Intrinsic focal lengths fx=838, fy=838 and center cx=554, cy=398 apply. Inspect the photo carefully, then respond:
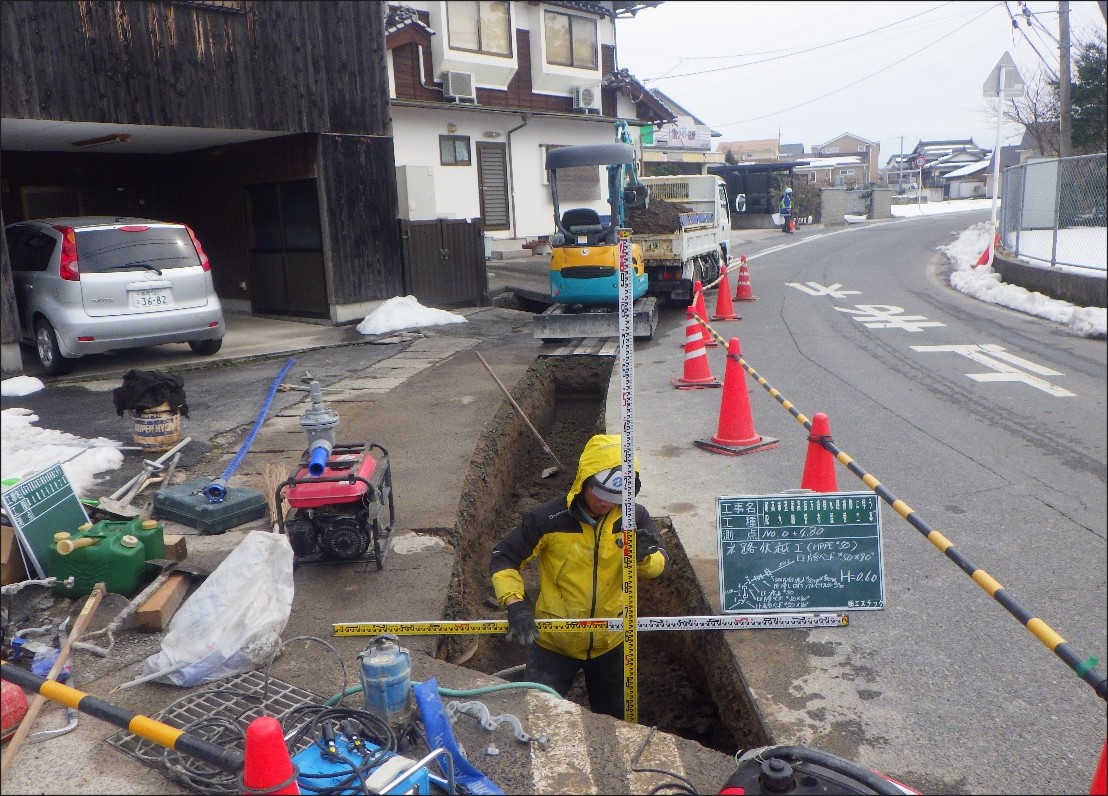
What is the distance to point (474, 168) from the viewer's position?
21.4 m

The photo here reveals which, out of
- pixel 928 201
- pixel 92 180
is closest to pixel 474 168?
pixel 92 180

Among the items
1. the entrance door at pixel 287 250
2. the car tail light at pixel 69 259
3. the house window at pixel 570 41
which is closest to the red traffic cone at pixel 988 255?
the house window at pixel 570 41

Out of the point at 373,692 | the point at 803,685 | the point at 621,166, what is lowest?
the point at 803,685

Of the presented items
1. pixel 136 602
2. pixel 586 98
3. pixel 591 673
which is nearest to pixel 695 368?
pixel 591 673

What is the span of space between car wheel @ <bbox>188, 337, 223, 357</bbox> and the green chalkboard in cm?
826

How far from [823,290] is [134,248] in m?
12.9

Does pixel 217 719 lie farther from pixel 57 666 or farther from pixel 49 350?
pixel 49 350

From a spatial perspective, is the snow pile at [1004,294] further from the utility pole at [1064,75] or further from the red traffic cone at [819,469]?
the red traffic cone at [819,469]

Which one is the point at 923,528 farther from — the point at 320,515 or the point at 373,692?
the point at 320,515

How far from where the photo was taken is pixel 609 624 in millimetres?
3902

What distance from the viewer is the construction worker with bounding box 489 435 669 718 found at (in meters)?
3.78

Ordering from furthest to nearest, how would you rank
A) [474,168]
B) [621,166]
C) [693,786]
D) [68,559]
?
[474,168] < [621,166] < [68,559] < [693,786]

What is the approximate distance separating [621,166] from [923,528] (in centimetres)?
949

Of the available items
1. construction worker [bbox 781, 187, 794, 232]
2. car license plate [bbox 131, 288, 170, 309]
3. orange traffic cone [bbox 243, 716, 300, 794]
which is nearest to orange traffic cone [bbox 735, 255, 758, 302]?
car license plate [bbox 131, 288, 170, 309]
